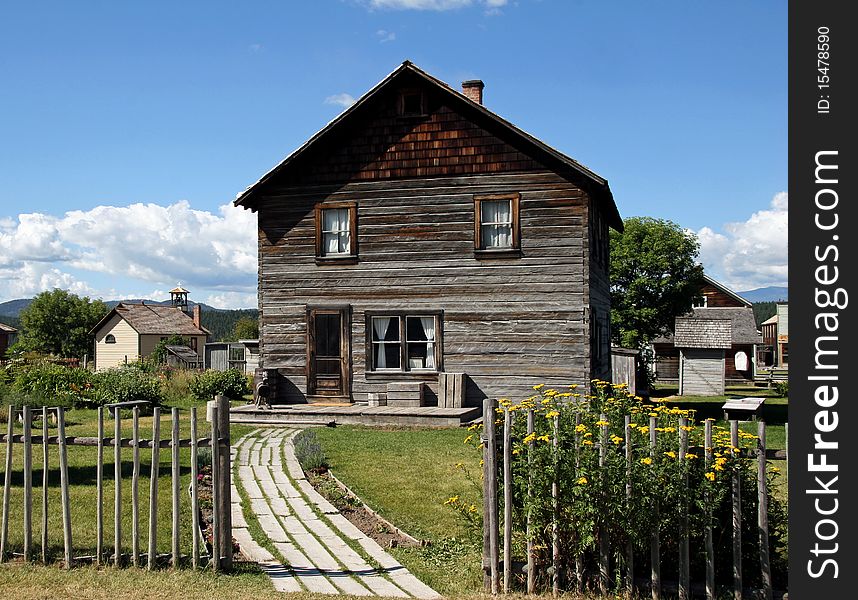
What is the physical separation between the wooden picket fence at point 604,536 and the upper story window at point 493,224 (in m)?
14.2

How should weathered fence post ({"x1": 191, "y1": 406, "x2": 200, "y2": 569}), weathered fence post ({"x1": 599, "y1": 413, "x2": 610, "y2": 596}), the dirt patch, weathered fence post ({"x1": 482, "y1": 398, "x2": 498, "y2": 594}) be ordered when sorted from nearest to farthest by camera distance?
weathered fence post ({"x1": 599, "y1": 413, "x2": 610, "y2": 596}), weathered fence post ({"x1": 482, "y1": 398, "x2": 498, "y2": 594}), weathered fence post ({"x1": 191, "y1": 406, "x2": 200, "y2": 569}), the dirt patch

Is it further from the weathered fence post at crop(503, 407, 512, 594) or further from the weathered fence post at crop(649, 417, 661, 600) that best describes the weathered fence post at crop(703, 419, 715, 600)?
the weathered fence post at crop(503, 407, 512, 594)

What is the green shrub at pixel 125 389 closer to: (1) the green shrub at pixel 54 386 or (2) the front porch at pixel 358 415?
(1) the green shrub at pixel 54 386

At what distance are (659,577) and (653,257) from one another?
3918cm

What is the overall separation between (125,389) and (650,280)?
2925cm

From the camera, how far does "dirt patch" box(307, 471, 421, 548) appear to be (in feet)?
31.1

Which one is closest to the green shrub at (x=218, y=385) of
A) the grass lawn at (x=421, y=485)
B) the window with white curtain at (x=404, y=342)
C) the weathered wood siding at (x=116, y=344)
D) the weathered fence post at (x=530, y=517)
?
the window with white curtain at (x=404, y=342)

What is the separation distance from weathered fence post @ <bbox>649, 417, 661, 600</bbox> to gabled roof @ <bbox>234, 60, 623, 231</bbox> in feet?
47.5

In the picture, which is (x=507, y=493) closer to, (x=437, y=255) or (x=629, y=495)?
(x=629, y=495)

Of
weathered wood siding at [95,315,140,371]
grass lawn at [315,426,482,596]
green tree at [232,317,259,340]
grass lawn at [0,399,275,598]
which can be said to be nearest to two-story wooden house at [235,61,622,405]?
grass lawn at [315,426,482,596]

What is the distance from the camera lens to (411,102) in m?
22.4

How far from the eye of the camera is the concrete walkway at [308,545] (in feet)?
25.6

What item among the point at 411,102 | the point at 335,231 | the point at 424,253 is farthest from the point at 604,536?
the point at 411,102

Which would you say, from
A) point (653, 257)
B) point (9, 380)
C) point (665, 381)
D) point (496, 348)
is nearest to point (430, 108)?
point (496, 348)
